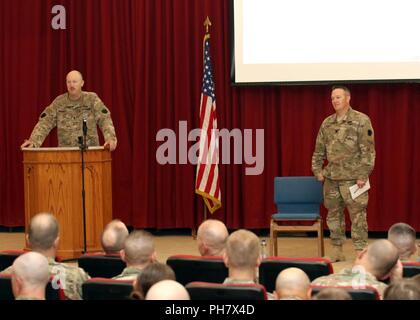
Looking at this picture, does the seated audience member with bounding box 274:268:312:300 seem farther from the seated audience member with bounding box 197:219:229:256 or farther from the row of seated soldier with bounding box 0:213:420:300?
the seated audience member with bounding box 197:219:229:256

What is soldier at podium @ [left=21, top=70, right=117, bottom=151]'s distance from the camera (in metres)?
7.80

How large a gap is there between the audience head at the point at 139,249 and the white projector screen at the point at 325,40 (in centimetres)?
484

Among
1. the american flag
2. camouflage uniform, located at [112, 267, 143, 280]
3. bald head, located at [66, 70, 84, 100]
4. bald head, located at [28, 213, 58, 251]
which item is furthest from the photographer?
the american flag

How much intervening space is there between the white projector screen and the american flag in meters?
0.32

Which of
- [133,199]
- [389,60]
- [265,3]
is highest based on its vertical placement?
[265,3]

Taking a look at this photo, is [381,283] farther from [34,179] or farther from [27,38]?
[27,38]

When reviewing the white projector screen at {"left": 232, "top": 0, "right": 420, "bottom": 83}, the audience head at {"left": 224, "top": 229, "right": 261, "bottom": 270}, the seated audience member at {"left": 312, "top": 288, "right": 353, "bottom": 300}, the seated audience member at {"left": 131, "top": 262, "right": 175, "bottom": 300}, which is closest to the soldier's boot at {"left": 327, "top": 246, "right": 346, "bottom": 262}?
the white projector screen at {"left": 232, "top": 0, "right": 420, "bottom": 83}

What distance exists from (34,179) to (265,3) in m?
3.27

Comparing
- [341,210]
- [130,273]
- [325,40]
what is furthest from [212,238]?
[325,40]

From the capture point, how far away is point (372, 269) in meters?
3.84

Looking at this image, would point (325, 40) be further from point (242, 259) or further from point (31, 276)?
point (31, 276)

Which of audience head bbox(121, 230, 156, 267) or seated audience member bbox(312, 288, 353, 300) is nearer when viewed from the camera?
seated audience member bbox(312, 288, 353, 300)

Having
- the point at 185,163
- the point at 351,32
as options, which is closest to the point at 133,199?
the point at 185,163

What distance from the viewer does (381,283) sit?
3764 mm
